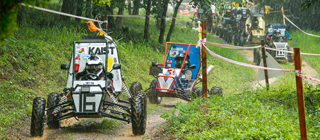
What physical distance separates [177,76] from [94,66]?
140 inches

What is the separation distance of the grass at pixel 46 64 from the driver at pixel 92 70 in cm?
173

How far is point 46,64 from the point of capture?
1151cm

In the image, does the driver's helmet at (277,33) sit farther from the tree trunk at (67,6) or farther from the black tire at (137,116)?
the black tire at (137,116)

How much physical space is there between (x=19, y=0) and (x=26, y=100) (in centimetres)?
698

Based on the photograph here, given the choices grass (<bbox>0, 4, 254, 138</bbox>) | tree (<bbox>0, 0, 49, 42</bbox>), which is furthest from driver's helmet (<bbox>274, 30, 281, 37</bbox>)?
tree (<bbox>0, 0, 49, 42</bbox>)

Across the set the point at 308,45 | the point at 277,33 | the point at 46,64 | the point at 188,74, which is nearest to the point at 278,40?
the point at 277,33

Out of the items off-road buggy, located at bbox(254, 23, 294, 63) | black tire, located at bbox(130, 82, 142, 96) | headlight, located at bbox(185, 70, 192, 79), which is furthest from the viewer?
off-road buggy, located at bbox(254, 23, 294, 63)

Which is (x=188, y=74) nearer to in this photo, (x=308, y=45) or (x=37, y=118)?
(x=37, y=118)

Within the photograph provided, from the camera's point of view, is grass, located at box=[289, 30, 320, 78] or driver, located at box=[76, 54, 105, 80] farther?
grass, located at box=[289, 30, 320, 78]

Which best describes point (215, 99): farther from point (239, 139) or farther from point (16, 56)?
point (16, 56)

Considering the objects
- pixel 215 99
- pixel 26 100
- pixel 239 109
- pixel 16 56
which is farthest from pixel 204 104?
pixel 16 56

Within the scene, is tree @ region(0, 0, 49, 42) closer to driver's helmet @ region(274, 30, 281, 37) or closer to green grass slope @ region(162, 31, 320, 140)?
green grass slope @ region(162, 31, 320, 140)

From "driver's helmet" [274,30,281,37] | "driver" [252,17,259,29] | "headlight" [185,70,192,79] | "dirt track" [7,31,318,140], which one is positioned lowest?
"dirt track" [7,31,318,140]

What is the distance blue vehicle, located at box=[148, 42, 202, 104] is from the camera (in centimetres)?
1019
